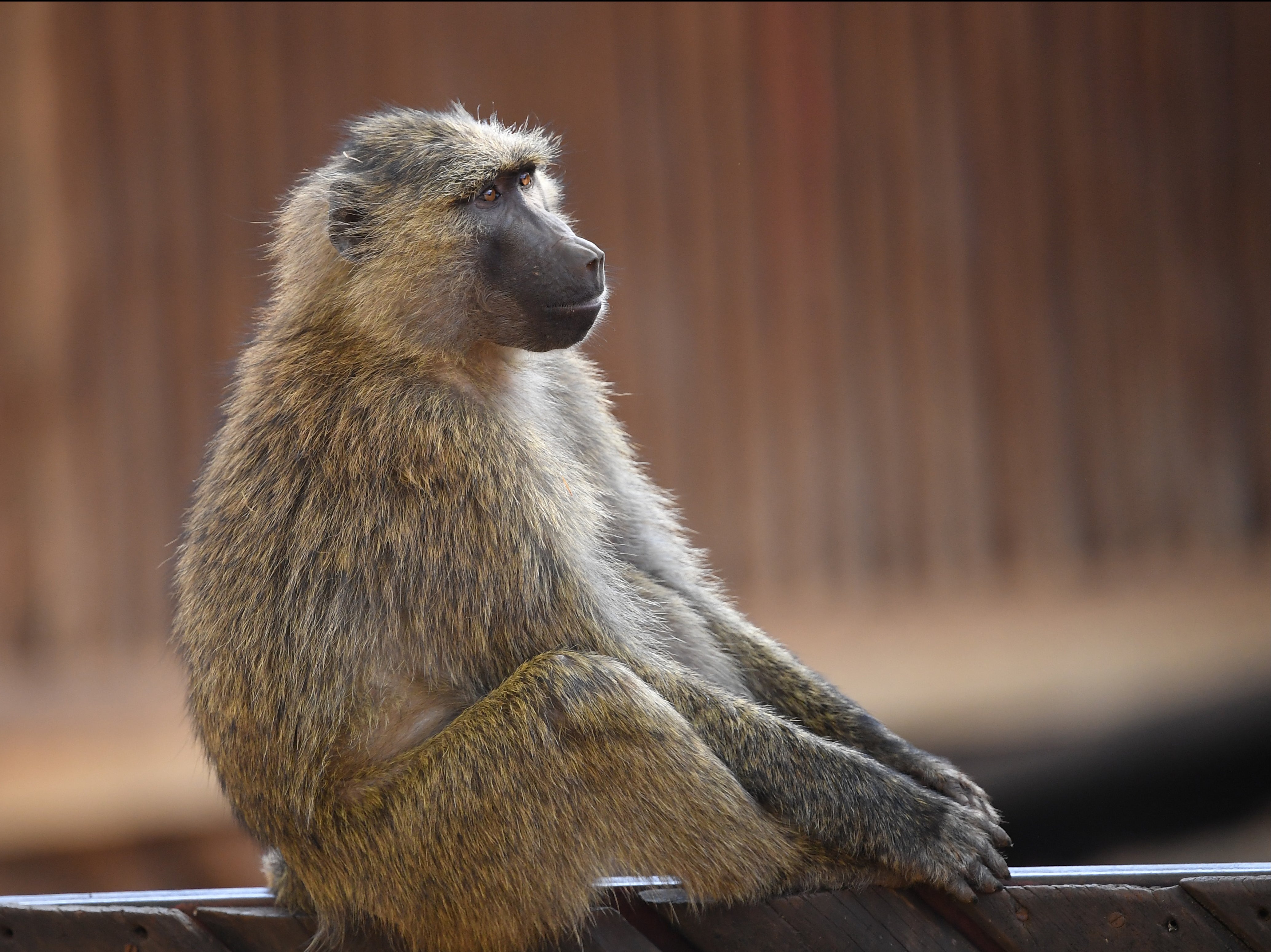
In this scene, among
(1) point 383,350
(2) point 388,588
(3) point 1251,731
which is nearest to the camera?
(2) point 388,588

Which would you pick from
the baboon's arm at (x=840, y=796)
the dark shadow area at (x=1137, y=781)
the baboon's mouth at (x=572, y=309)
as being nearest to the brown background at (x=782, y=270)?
the dark shadow area at (x=1137, y=781)

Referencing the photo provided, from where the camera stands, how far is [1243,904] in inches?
78.4

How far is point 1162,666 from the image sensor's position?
5289 mm

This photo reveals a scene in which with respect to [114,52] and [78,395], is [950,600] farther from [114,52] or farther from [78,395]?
[114,52]

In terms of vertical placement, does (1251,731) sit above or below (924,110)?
below

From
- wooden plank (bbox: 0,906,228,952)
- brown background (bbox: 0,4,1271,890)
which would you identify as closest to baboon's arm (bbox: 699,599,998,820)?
wooden plank (bbox: 0,906,228,952)

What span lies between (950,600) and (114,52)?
3889 millimetres

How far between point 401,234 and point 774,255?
286 centimetres

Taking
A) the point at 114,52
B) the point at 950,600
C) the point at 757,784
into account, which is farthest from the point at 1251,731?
the point at 114,52

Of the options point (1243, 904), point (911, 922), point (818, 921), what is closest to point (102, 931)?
point (818, 921)

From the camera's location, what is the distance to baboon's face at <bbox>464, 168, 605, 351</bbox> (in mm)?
2598

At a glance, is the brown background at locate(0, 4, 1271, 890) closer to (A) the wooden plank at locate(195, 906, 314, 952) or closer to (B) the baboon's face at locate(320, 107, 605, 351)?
(B) the baboon's face at locate(320, 107, 605, 351)

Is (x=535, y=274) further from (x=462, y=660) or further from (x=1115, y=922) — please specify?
(x=1115, y=922)

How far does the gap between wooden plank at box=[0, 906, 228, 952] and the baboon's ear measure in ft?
4.26
